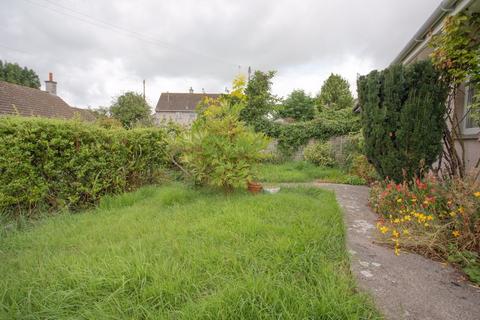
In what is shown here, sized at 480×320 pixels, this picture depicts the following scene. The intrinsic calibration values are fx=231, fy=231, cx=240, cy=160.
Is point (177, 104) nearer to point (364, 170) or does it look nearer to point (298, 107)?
point (298, 107)

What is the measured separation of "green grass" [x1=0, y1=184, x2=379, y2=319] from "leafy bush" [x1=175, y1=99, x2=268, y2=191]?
97cm

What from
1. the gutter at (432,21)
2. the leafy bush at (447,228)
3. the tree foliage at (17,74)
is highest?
the tree foliage at (17,74)

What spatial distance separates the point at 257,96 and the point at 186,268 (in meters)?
10.2

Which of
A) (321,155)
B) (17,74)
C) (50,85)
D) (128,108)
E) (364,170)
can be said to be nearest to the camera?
(364,170)

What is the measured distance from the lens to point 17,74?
27828 mm

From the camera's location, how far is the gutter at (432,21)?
11.0 feet

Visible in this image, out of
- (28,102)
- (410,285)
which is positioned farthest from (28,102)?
(410,285)

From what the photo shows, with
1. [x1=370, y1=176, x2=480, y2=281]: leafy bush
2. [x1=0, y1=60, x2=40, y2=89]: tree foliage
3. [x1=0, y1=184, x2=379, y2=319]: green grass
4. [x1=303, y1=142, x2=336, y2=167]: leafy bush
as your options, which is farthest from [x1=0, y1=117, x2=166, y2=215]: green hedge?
[x1=0, y1=60, x2=40, y2=89]: tree foliage

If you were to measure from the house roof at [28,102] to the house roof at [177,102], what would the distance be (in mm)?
19903

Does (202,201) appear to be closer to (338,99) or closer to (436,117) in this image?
(436,117)

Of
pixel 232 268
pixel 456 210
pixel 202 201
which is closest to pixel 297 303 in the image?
pixel 232 268

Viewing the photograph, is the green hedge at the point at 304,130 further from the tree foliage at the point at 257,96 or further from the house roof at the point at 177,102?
the house roof at the point at 177,102

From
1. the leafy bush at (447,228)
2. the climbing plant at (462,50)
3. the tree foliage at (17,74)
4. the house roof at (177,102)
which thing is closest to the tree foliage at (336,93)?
the house roof at (177,102)

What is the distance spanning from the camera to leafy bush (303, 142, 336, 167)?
9.55 metres
